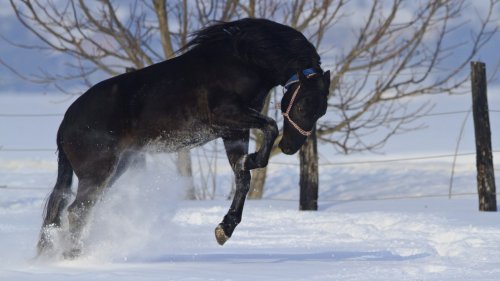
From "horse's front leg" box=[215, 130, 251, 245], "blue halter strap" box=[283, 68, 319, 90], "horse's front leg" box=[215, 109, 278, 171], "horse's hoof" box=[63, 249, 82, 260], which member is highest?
"blue halter strap" box=[283, 68, 319, 90]

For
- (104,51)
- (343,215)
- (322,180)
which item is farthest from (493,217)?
(322,180)

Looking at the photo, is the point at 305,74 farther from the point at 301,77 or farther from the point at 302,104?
the point at 302,104

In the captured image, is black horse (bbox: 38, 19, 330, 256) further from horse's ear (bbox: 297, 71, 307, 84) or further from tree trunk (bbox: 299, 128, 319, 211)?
tree trunk (bbox: 299, 128, 319, 211)

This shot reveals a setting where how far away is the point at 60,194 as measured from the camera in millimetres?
5906

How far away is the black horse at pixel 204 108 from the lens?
16.9 feet

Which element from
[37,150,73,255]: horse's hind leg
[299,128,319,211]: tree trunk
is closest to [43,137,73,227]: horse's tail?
[37,150,73,255]: horse's hind leg

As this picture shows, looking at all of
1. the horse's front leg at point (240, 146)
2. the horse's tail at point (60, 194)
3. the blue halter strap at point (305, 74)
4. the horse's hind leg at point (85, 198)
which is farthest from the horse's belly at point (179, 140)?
the horse's tail at point (60, 194)

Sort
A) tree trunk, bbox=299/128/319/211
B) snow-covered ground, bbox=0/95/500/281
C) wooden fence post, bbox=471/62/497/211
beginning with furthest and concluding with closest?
1. tree trunk, bbox=299/128/319/211
2. wooden fence post, bbox=471/62/497/211
3. snow-covered ground, bbox=0/95/500/281

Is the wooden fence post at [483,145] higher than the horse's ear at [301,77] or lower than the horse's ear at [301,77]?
lower

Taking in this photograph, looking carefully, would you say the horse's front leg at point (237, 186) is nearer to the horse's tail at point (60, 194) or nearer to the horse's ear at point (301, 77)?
the horse's ear at point (301, 77)

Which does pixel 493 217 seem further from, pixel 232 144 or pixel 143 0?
pixel 143 0

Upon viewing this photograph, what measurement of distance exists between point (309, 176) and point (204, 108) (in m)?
4.31

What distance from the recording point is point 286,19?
440 inches

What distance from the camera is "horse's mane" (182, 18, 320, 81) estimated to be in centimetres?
519
